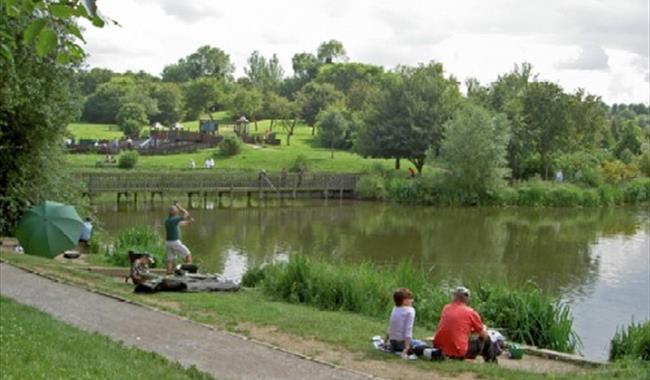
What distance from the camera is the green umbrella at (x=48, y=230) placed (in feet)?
62.4

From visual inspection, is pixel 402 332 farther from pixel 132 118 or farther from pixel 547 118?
pixel 132 118

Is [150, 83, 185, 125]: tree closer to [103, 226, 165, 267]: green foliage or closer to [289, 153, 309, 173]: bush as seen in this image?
[289, 153, 309, 173]: bush

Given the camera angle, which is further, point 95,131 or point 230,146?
point 95,131

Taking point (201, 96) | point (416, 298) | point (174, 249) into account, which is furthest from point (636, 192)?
point (201, 96)

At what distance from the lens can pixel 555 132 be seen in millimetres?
57906

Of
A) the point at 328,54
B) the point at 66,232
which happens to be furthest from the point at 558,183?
the point at 328,54

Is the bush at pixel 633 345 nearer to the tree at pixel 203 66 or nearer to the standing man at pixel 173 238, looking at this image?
the standing man at pixel 173 238

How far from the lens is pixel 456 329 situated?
1016 cm

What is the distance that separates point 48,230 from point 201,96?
82.5 meters

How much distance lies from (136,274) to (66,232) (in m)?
4.64

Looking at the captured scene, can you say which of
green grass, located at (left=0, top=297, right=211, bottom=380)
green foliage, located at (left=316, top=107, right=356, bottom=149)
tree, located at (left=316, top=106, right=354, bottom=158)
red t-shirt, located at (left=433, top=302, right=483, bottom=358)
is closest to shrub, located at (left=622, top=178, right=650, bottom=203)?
green foliage, located at (left=316, top=107, right=356, bottom=149)

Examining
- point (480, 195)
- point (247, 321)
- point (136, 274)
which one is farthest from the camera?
point (480, 195)

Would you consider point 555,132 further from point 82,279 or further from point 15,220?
point 82,279

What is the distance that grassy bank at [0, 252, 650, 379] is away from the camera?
963cm
